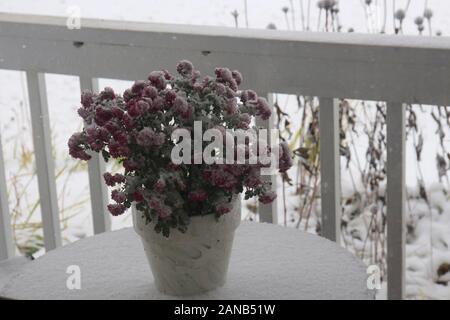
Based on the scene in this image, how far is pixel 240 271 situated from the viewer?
1544 mm

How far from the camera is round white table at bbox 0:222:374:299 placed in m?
1.47

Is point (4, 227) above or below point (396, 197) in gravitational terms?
below

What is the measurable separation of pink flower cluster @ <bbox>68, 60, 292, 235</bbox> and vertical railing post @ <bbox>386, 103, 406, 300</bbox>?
1.67 ft

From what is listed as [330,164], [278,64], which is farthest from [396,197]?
[278,64]

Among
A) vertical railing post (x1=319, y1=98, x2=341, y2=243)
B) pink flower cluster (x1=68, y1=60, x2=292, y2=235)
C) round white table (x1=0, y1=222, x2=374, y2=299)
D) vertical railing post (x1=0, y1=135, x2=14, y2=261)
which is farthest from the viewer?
vertical railing post (x1=0, y1=135, x2=14, y2=261)

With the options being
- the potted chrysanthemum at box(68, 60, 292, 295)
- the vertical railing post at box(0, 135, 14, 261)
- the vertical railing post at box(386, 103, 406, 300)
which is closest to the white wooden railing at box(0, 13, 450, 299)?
the vertical railing post at box(386, 103, 406, 300)

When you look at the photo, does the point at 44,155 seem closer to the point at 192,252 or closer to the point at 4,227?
the point at 4,227

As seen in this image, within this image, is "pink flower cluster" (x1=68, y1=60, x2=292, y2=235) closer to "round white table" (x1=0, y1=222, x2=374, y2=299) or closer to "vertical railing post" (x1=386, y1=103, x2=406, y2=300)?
"round white table" (x1=0, y1=222, x2=374, y2=299)

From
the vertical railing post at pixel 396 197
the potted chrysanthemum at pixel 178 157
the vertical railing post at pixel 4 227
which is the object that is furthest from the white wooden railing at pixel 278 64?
the potted chrysanthemum at pixel 178 157

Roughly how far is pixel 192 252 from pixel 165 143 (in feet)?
0.65

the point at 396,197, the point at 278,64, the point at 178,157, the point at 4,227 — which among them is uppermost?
the point at 278,64

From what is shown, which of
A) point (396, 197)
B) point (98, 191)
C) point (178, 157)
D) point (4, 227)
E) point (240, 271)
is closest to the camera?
point (178, 157)

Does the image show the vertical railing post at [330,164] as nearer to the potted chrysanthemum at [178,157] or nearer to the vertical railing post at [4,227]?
the potted chrysanthemum at [178,157]
